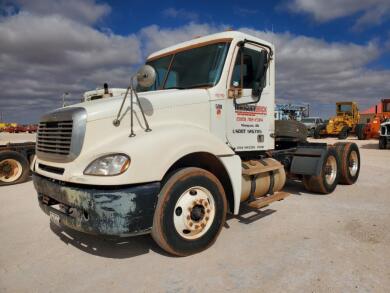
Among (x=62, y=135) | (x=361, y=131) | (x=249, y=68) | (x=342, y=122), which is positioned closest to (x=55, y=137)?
(x=62, y=135)

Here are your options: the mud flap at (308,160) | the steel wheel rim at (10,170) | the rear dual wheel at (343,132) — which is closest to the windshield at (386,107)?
the rear dual wheel at (343,132)

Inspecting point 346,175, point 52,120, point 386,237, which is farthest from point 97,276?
point 346,175

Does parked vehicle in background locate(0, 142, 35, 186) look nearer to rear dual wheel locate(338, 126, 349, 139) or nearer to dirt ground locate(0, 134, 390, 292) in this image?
dirt ground locate(0, 134, 390, 292)

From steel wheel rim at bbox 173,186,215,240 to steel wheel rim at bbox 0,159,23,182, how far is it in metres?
7.05

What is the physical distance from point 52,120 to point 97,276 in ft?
6.20

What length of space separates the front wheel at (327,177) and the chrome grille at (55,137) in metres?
4.82

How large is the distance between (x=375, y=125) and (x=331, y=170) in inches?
756

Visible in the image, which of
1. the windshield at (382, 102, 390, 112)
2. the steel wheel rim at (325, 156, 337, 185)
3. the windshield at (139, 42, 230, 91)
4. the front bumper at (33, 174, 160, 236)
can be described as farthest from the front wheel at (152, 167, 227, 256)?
the windshield at (382, 102, 390, 112)

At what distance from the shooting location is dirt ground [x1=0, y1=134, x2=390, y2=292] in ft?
10.1

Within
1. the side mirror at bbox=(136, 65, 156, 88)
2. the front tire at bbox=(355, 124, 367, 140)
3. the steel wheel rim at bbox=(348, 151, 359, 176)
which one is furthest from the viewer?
the front tire at bbox=(355, 124, 367, 140)

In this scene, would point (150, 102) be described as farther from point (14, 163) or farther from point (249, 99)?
point (14, 163)

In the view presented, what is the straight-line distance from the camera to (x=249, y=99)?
487 cm

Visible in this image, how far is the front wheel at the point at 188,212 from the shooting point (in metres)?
3.41

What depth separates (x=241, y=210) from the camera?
5.57 metres
